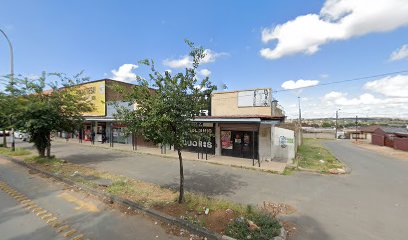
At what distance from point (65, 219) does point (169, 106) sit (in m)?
4.00

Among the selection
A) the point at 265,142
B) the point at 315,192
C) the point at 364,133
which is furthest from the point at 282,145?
the point at 364,133

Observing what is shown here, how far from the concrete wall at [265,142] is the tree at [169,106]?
9.52 meters

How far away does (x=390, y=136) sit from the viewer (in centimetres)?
3200

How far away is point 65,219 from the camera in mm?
5660

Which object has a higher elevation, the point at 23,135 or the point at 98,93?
the point at 98,93

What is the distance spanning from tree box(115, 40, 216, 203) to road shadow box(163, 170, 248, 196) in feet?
10.4

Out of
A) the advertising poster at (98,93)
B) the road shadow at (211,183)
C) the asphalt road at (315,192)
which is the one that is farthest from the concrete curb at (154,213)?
the advertising poster at (98,93)

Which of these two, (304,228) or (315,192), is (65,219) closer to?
(304,228)

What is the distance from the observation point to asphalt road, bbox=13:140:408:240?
18.5 ft

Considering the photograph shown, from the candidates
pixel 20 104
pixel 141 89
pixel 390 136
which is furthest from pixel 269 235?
pixel 390 136

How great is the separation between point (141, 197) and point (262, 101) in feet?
40.6

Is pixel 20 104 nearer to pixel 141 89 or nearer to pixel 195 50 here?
pixel 141 89

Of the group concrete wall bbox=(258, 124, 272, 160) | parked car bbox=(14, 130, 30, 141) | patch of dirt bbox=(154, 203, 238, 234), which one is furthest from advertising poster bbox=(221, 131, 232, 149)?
parked car bbox=(14, 130, 30, 141)

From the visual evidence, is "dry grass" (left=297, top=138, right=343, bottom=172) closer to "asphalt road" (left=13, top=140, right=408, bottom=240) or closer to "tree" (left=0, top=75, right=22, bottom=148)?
"asphalt road" (left=13, top=140, right=408, bottom=240)
